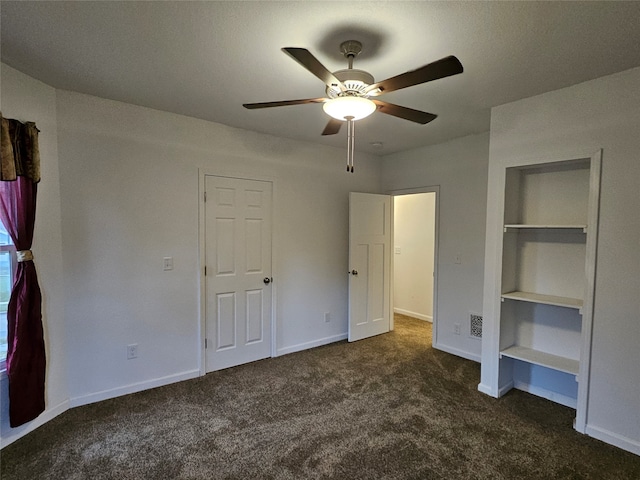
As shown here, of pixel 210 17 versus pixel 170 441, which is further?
pixel 170 441

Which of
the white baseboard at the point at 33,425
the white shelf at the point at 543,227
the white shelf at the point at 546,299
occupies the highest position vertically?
the white shelf at the point at 543,227

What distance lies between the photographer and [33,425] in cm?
233

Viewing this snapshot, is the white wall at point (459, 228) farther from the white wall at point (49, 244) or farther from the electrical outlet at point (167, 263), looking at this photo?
the white wall at point (49, 244)

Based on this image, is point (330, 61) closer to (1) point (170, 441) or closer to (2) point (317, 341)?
(1) point (170, 441)

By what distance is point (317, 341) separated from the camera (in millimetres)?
4059

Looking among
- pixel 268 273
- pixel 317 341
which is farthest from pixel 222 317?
pixel 317 341

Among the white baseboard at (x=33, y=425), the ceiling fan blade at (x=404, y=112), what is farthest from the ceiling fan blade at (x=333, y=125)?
the white baseboard at (x=33, y=425)

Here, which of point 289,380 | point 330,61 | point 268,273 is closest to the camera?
point 330,61

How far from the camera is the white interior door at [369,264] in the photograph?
4172 mm

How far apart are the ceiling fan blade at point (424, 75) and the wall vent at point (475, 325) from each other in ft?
9.43

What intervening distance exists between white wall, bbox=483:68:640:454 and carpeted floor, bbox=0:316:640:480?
271 mm

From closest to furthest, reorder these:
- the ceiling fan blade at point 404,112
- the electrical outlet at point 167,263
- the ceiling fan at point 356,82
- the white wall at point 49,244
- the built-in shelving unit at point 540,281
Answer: the ceiling fan at point 356,82 → the ceiling fan blade at point 404,112 → the white wall at point 49,244 → the built-in shelving unit at point 540,281 → the electrical outlet at point 167,263

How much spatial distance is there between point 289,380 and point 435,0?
3.01 metres

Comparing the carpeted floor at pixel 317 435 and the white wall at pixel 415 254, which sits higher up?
the white wall at pixel 415 254
